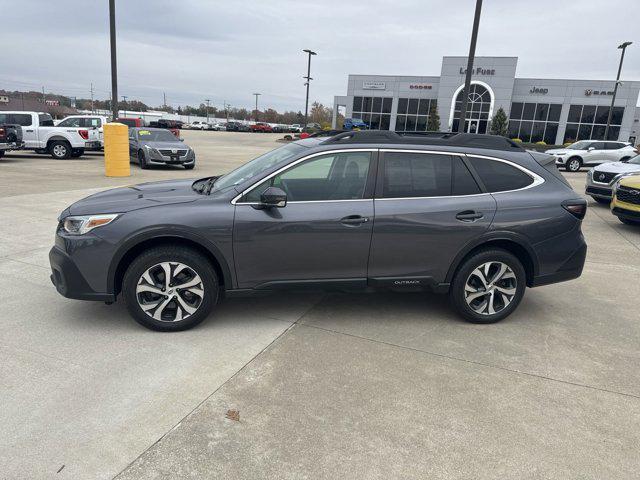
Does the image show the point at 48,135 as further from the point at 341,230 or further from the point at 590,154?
the point at 590,154

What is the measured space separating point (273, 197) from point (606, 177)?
11076 millimetres

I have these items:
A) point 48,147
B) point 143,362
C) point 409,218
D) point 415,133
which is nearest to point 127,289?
point 143,362

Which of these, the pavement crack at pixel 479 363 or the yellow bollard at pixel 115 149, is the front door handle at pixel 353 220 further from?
the yellow bollard at pixel 115 149

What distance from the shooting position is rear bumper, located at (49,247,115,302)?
381 cm

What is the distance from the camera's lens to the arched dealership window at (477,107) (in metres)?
48.5

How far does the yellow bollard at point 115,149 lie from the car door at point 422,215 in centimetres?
1174

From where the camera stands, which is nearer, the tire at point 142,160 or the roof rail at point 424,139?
the roof rail at point 424,139

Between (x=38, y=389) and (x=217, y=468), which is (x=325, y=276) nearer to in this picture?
(x=217, y=468)

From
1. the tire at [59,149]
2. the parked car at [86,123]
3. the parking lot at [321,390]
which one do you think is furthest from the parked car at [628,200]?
the tire at [59,149]

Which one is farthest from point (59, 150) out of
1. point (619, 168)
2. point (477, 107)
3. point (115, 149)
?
point (477, 107)

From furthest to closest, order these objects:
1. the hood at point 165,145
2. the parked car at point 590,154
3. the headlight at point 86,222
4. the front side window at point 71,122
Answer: the parked car at point 590,154
the front side window at point 71,122
the hood at point 165,145
the headlight at point 86,222

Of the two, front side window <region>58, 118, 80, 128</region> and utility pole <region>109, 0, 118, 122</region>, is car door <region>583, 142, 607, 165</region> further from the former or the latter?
front side window <region>58, 118, 80, 128</region>

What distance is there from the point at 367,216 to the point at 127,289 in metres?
2.07

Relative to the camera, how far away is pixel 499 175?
4418 millimetres
